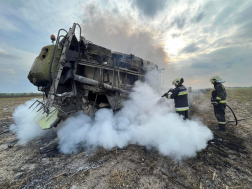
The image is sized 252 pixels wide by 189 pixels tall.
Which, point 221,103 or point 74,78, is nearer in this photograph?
point 74,78

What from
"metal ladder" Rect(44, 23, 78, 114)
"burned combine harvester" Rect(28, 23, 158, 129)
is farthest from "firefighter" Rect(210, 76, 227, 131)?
"metal ladder" Rect(44, 23, 78, 114)

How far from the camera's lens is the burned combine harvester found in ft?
11.9

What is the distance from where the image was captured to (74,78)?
3.81 m

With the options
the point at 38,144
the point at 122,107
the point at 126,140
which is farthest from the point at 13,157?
the point at 122,107

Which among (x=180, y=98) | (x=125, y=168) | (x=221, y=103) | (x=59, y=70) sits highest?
(x=59, y=70)

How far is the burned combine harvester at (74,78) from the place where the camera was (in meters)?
3.64

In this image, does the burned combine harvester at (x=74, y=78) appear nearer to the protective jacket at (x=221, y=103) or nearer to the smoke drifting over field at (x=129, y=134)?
the smoke drifting over field at (x=129, y=134)

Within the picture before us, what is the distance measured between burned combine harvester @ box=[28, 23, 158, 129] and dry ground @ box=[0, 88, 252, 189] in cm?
114

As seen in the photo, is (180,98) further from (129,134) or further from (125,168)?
(125,168)

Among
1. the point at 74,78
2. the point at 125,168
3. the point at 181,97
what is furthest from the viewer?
the point at 181,97

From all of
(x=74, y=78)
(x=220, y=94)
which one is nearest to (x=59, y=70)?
(x=74, y=78)

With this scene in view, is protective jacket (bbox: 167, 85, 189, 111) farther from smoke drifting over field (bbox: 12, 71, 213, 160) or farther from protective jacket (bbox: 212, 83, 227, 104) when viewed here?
protective jacket (bbox: 212, 83, 227, 104)

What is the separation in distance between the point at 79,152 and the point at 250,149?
498cm

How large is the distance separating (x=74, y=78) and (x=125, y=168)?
3114mm
